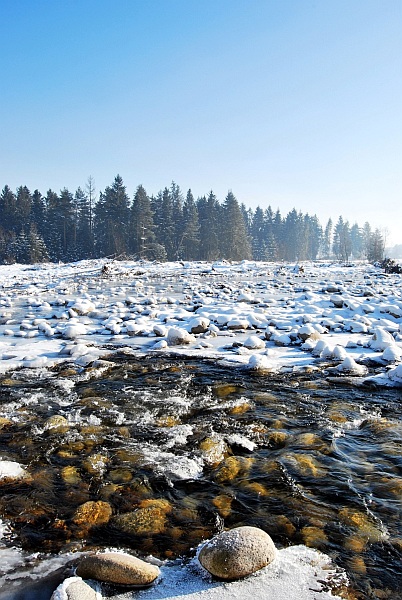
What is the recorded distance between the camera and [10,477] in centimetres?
315

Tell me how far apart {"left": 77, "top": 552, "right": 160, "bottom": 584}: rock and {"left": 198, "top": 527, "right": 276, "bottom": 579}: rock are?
328 millimetres

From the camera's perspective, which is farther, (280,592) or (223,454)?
(223,454)

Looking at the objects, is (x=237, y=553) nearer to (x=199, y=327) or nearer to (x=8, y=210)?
(x=199, y=327)

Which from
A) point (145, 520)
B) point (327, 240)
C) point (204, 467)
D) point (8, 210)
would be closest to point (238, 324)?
point (204, 467)

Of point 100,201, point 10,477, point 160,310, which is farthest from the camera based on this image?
point 100,201

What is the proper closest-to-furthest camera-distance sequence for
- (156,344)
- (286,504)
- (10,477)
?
(286,504)
(10,477)
(156,344)

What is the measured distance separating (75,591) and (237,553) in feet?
2.94

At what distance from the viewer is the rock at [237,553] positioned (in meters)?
2.18

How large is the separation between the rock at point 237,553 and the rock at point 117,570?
0.33 m

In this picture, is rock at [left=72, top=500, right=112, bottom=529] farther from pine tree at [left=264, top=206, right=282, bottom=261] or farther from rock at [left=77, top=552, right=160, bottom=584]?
pine tree at [left=264, top=206, right=282, bottom=261]

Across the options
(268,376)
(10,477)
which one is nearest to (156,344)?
(268,376)

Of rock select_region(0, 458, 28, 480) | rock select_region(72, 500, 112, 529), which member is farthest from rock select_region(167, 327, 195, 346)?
rock select_region(72, 500, 112, 529)

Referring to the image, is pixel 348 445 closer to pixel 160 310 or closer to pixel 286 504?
pixel 286 504

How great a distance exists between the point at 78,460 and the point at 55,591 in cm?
148
